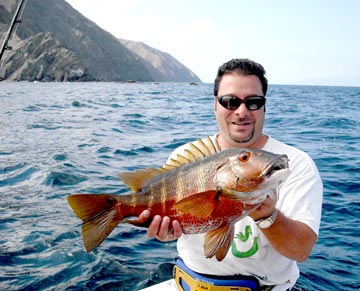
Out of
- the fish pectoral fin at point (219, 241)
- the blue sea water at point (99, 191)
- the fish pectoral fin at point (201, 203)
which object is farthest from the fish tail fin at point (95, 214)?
the blue sea water at point (99, 191)

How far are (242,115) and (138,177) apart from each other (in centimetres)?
136

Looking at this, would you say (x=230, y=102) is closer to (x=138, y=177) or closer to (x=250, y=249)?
(x=138, y=177)

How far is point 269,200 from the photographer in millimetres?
3039

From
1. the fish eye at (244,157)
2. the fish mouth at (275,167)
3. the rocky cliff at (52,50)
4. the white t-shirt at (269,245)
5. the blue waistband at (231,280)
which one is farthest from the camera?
the rocky cliff at (52,50)

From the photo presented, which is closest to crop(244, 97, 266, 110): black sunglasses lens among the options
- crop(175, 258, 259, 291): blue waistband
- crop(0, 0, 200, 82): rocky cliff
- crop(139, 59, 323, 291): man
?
crop(139, 59, 323, 291): man

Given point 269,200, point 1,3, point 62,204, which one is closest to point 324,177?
point 62,204

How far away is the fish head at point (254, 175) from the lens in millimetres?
2855

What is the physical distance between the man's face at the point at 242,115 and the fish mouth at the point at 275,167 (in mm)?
1330

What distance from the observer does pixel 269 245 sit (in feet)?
12.7

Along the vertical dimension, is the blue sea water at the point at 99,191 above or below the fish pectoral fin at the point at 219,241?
below

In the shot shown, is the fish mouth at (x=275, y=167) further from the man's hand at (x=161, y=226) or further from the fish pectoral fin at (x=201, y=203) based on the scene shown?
the man's hand at (x=161, y=226)

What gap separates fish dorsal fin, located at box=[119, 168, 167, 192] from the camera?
3480 millimetres

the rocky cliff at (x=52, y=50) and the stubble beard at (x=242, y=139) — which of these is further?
the rocky cliff at (x=52, y=50)

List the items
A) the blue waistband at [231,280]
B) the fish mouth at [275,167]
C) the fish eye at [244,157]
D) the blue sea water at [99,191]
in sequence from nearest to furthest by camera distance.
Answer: the fish mouth at [275,167], the fish eye at [244,157], the blue waistband at [231,280], the blue sea water at [99,191]
